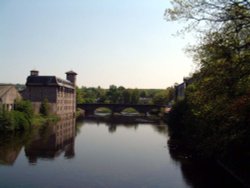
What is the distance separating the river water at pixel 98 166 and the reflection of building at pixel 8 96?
948 centimetres

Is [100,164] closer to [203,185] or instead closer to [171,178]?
[171,178]

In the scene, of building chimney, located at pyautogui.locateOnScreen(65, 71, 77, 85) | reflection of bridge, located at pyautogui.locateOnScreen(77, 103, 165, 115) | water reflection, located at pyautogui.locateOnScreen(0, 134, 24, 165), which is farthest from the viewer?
reflection of bridge, located at pyautogui.locateOnScreen(77, 103, 165, 115)

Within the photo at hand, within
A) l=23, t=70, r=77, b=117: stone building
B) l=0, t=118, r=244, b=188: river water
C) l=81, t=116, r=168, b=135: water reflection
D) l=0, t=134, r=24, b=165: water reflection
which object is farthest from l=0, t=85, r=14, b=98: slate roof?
l=23, t=70, r=77, b=117: stone building

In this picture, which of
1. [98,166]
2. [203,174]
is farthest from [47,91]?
[203,174]

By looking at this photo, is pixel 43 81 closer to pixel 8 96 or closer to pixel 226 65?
pixel 8 96

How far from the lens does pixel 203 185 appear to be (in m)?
20.2

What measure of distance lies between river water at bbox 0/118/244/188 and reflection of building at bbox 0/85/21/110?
948 cm

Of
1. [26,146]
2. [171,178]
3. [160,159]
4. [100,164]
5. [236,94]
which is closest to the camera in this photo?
[236,94]

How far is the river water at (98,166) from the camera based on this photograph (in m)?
20.3

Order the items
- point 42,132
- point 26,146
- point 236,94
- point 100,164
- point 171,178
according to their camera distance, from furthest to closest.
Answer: point 42,132
point 26,146
point 100,164
point 171,178
point 236,94

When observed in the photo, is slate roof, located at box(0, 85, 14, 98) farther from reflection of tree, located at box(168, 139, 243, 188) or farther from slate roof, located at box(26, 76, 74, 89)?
reflection of tree, located at box(168, 139, 243, 188)

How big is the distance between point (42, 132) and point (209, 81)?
3392cm

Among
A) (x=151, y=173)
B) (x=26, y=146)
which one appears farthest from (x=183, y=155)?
(x=26, y=146)

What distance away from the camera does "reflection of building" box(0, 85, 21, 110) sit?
44812 millimetres
